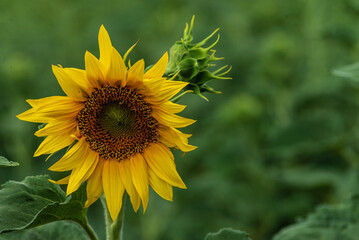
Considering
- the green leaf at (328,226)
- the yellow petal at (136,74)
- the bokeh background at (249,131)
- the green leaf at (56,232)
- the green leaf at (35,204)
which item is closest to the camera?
the green leaf at (35,204)

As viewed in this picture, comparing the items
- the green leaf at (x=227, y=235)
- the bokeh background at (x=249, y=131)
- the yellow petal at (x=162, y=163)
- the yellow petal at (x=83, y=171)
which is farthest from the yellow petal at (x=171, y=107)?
the bokeh background at (x=249, y=131)

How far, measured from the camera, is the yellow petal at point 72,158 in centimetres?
135

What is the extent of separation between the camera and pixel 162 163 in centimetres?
143

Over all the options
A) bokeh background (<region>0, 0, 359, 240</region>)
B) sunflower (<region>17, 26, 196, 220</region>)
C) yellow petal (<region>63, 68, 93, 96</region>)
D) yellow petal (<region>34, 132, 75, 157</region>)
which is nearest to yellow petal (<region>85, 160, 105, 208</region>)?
sunflower (<region>17, 26, 196, 220</region>)

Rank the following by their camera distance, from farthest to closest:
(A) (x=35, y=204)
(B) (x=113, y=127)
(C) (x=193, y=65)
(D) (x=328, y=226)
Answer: (D) (x=328, y=226) < (B) (x=113, y=127) < (C) (x=193, y=65) < (A) (x=35, y=204)

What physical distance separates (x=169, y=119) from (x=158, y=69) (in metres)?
0.15

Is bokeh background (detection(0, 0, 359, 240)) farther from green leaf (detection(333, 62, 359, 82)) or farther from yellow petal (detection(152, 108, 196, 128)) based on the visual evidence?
yellow petal (detection(152, 108, 196, 128))

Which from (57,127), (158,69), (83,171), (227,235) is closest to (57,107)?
(57,127)

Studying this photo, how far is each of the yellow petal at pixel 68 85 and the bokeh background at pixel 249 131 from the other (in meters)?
1.43

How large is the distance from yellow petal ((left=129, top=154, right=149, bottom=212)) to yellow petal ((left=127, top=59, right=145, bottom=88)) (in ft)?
0.67

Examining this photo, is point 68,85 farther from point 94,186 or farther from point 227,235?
point 227,235

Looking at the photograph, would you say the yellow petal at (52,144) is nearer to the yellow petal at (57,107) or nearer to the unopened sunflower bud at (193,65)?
the yellow petal at (57,107)

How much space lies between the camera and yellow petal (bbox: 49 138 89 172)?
1348 mm

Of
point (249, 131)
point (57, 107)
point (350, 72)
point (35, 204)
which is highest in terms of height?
point (249, 131)
